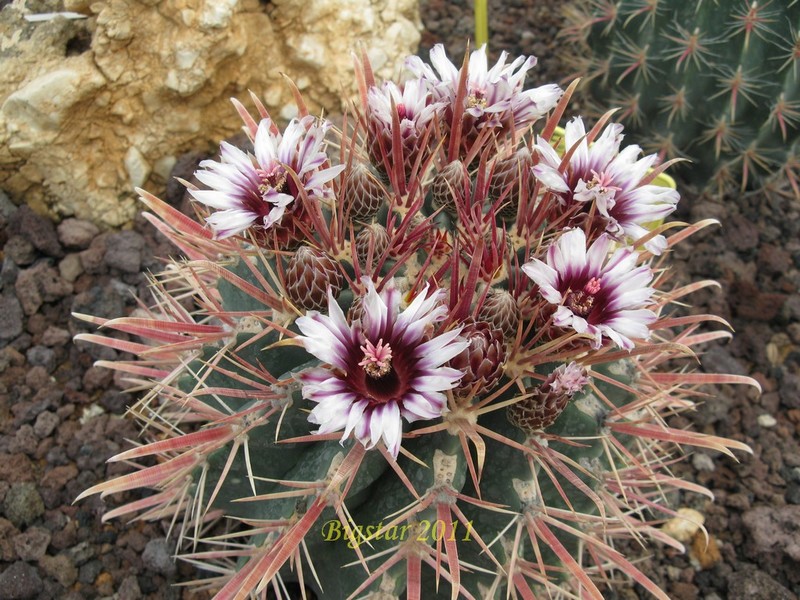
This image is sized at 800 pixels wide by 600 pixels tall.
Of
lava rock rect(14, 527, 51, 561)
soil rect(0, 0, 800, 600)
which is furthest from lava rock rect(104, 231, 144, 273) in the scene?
lava rock rect(14, 527, 51, 561)

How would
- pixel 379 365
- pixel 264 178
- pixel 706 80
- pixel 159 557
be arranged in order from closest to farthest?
pixel 379 365 → pixel 264 178 → pixel 159 557 → pixel 706 80

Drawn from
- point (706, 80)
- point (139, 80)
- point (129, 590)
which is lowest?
point (129, 590)

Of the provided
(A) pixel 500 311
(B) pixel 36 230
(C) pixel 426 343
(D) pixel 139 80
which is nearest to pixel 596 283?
(A) pixel 500 311

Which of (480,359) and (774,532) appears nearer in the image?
(480,359)

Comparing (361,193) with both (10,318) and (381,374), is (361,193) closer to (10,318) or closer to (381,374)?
(381,374)

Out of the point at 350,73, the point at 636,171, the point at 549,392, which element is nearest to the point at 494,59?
the point at 350,73

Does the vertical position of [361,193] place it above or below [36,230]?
above

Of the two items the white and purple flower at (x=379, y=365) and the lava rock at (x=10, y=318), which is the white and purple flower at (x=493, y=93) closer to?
the white and purple flower at (x=379, y=365)

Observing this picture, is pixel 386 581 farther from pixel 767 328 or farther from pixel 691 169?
pixel 691 169
